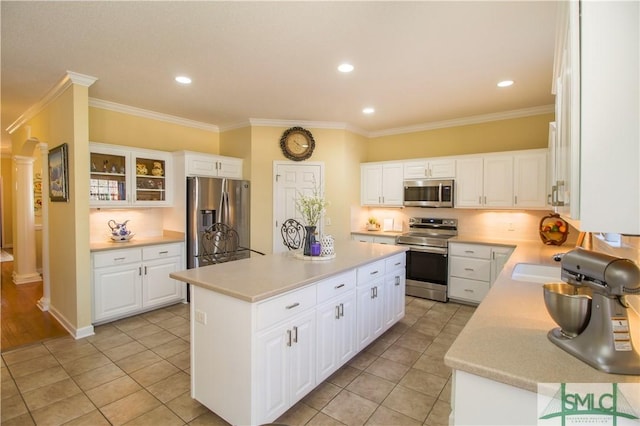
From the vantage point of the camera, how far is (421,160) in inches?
189

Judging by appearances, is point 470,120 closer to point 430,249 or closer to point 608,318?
point 430,249

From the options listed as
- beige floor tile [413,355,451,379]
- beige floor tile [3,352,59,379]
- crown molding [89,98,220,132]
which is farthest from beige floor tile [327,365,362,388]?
crown molding [89,98,220,132]

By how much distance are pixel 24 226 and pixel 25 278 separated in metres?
0.90

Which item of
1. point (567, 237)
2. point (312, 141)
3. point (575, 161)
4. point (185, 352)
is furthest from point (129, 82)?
point (567, 237)

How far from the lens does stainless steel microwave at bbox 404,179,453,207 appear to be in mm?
4531

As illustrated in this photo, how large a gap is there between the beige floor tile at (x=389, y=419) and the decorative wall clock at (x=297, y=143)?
3642 millimetres

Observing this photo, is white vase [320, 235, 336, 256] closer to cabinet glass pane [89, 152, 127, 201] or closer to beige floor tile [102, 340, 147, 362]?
beige floor tile [102, 340, 147, 362]

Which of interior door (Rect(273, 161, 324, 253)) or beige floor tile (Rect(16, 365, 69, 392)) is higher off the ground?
interior door (Rect(273, 161, 324, 253))

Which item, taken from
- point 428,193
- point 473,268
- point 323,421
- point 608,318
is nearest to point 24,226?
point 323,421

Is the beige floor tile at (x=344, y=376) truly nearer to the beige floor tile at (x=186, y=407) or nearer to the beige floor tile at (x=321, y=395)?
the beige floor tile at (x=321, y=395)

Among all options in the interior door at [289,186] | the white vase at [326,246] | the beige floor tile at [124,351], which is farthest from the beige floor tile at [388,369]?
the interior door at [289,186]

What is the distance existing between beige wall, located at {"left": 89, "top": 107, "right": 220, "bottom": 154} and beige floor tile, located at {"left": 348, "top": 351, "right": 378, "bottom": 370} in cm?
396

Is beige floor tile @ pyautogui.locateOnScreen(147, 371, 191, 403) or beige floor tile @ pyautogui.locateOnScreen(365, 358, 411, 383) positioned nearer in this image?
beige floor tile @ pyautogui.locateOnScreen(147, 371, 191, 403)

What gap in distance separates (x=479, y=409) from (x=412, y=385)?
153 centimetres
